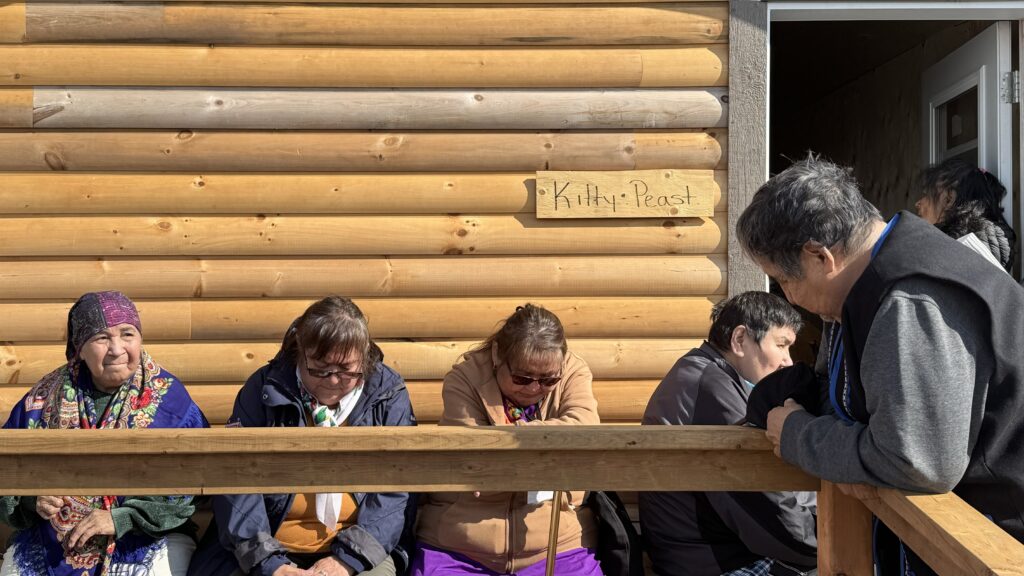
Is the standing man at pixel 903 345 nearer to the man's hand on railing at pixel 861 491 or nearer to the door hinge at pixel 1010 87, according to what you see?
the man's hand on railing at pixel 861 491

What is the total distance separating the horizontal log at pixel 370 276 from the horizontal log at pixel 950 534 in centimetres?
222

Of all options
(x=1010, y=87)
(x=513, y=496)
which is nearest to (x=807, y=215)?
(x=513, y=496)

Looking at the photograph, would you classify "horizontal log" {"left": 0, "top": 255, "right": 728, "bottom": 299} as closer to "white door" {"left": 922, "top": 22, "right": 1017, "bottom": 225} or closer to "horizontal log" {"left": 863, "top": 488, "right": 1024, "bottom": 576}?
"white door" {"left": 922, "top": 22, "right": 1017, "bottom": 225}

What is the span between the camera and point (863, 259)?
5.98ft

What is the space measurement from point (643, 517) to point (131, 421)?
5.57 ft

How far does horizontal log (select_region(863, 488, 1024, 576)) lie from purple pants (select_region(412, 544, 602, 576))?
1.42 m

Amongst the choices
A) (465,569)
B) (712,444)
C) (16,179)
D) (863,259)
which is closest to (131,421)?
(465,569)

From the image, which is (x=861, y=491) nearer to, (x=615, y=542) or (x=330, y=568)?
(x=615, y=542)

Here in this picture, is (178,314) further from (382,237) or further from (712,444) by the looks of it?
(712,444)

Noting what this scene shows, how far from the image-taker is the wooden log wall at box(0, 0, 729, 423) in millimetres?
3957

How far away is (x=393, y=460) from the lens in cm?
204

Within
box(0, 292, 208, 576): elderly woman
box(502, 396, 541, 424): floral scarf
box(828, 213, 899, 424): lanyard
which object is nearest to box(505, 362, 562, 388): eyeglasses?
box(502, 396, 541, 424): floral scarf

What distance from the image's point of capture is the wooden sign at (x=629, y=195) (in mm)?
3998

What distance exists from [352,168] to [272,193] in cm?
34
